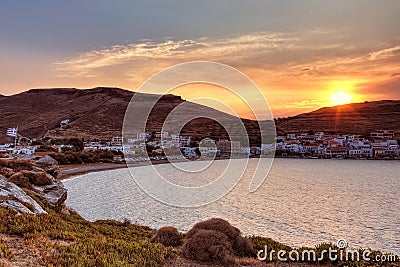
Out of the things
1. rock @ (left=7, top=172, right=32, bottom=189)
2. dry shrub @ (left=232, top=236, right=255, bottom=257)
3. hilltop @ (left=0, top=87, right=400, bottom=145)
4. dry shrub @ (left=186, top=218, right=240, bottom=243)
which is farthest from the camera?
hilltop @ (left=0, top=87, right=400, bottom=145)

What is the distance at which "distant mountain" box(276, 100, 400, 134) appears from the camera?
127 meters

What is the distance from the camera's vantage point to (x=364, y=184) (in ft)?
154

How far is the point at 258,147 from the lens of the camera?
4594 inches

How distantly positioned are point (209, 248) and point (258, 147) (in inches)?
4312

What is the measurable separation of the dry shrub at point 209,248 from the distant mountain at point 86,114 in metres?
83.8

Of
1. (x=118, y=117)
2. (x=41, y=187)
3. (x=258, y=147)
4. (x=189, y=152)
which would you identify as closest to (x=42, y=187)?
(x=41, y=187)

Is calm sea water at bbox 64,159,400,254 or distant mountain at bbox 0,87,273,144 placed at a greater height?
distant mountain at bbox 0,87,273,144

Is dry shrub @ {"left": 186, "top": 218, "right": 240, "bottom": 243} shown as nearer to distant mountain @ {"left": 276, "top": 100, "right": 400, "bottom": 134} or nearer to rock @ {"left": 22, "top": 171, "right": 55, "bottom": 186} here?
rock @ {"left": 22, "top": 171, "right": 55, "bottom": 186}

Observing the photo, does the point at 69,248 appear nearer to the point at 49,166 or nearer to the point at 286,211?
the point at 286,211

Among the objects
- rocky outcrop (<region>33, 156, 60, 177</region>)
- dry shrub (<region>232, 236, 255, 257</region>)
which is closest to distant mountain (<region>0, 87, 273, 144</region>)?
rocky outcrop (<region>33, 156, 60, 177</region>)

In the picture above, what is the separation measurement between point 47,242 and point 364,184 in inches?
1832

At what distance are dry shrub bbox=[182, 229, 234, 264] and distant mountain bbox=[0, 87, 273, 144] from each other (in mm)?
83815

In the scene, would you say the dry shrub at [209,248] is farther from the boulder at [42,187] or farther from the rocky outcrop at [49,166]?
the rocky outcrop at [49,166]

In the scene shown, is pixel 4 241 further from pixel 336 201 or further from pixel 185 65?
pixel 336 201
